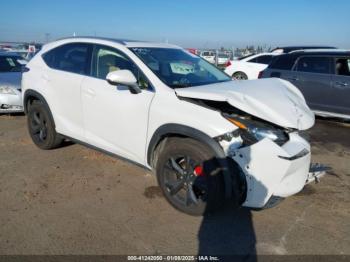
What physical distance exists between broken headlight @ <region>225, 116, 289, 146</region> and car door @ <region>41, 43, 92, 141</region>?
2.24 m

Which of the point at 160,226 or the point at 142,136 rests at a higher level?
the point at 142,136

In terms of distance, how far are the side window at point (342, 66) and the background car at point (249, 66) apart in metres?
5.77

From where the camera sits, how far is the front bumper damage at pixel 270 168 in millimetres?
3119

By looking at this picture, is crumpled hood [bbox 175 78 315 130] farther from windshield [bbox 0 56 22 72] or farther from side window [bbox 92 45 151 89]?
windshield [bbox 0 56 22 72]

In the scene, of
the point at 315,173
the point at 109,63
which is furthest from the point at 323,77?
the point at 109,63

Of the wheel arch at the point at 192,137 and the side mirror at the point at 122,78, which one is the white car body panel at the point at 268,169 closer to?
the wheel arch at the point at 192,137

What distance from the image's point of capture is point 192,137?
3477 millimetres

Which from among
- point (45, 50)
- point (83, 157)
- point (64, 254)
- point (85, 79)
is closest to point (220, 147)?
point (64, 254)

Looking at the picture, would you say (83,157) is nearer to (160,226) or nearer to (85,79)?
(85,79)

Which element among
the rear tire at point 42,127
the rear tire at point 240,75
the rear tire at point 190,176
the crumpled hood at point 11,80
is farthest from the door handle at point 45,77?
the rear tire at point 240,75

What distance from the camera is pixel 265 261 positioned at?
9.89 ft

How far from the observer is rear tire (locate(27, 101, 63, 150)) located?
5.32m

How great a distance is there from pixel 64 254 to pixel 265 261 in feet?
5.54

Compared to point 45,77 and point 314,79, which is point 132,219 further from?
point 314,79
